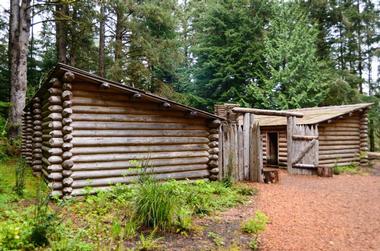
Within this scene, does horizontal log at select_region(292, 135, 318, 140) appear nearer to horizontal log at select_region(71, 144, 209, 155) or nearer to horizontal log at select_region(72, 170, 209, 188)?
horizontal log at select_region(71, 144, 209, 155)

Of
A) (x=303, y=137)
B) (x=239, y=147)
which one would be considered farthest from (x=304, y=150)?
(x=239, y=147)

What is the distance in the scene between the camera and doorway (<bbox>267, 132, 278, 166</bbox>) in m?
19.7

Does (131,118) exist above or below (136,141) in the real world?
above

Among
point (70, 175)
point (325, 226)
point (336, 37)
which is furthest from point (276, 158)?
point (336, 37)

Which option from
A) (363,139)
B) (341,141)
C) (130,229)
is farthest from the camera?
(363,139)

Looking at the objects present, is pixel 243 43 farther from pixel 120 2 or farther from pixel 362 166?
pixel 362 166

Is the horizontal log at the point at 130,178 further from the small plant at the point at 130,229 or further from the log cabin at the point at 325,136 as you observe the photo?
the log cabin at the point at 325,136

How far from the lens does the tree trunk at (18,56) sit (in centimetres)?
1566

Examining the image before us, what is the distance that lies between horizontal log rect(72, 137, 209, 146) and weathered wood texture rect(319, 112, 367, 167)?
902cm

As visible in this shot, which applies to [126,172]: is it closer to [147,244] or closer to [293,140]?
→ [147,244]

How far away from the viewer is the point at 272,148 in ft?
65.9

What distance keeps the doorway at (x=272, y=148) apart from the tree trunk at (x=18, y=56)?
14.2 m

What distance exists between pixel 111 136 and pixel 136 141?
0.85 m

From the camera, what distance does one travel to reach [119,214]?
7.12 metres
